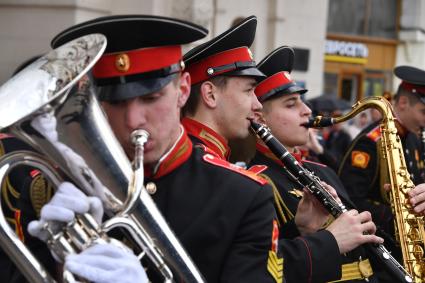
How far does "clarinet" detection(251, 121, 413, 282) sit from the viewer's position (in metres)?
3.70

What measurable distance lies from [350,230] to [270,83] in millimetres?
1033

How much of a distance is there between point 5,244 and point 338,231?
1.68 m

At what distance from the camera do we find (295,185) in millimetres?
4082

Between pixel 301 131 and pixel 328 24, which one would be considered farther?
pixel 328 24

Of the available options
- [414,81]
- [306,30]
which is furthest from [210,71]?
[306,30]

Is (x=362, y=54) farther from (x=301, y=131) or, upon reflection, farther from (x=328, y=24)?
(x=301, y=131)

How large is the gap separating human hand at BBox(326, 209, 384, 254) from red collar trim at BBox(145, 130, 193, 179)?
1.03m

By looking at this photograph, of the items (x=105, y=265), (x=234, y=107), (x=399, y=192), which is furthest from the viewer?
(x=399, y=192)

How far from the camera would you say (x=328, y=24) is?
62.6 ft

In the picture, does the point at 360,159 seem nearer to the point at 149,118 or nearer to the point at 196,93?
the point at 196,93

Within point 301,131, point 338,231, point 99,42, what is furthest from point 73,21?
point 99,42

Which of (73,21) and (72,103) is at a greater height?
(72,103)

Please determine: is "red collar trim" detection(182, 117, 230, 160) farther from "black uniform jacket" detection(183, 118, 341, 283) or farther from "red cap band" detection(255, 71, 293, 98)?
"red cap band" detection(255, 71, 293, 98)

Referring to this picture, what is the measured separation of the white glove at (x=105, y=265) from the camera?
7.11ft
